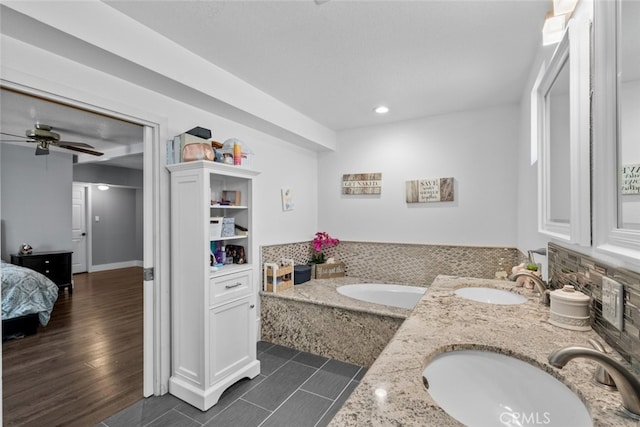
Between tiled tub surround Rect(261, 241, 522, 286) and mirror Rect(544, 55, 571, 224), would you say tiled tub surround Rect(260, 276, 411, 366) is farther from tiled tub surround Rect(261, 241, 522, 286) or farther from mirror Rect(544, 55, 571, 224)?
mirror Rect(544, 55, 571, 224)

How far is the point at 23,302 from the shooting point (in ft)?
10.5

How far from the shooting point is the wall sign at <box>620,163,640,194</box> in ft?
2.58

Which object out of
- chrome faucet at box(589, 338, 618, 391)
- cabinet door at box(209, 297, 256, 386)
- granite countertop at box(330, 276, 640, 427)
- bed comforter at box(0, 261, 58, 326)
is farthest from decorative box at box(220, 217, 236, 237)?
bed comforter at box(0, 261, 58, 326)

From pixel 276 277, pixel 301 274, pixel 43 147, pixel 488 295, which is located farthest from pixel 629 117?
pixel 43 147

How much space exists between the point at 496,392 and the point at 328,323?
76.0 inches

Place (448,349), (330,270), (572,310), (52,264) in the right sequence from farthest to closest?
1. (52,264)
2. (330,270)
3. (572,310)
4. (448,349)

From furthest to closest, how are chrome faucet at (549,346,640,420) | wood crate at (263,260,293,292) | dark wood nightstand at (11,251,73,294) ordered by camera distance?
dark wood nightstand at (11,251,73,294), wood crate at (263,260,293,292), chrome faucet at (549,346,640,420)

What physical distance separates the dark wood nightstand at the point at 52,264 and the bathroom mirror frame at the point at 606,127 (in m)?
6.58

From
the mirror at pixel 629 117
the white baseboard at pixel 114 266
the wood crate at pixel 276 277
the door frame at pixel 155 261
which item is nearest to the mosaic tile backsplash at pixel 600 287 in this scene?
the mirror at pixel 629 117

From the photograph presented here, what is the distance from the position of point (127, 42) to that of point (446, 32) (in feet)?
6.18

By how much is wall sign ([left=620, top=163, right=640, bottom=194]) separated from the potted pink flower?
3.11 m

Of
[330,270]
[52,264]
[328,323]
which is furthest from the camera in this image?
[52,264]

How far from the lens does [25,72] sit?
4.91ft

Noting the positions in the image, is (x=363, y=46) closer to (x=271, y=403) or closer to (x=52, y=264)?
(x=271, y=403)
